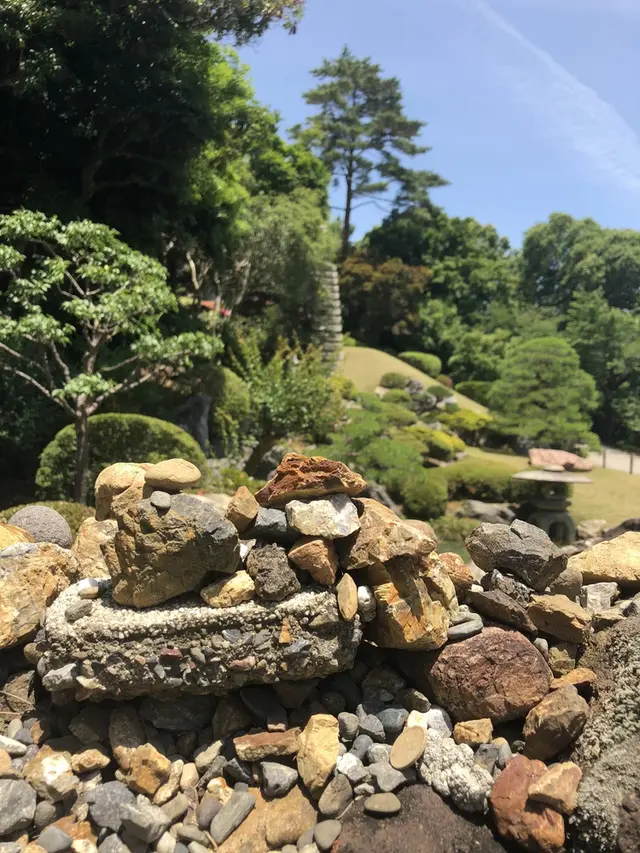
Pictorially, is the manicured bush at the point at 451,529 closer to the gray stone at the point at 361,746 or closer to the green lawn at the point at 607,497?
the green lawn at the point at 607,497

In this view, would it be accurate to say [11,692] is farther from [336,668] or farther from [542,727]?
[542,727]

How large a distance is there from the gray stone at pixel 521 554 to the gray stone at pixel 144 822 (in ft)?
5.82

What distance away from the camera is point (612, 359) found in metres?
24.4

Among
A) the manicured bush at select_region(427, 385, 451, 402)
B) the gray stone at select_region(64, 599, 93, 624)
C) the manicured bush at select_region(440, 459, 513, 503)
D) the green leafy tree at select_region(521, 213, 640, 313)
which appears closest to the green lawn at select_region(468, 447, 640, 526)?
the manicured bush at select_region(440, 459, 513, 503)

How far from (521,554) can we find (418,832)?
1.26 m

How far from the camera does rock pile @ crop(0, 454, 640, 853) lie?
2.22 meters

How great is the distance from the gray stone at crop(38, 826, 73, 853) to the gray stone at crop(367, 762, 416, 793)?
3.87 feet

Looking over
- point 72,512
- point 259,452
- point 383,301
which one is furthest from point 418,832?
point 383,301

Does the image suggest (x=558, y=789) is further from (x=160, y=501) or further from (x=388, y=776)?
(x=160, y=501)

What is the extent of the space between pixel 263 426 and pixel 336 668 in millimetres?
8456

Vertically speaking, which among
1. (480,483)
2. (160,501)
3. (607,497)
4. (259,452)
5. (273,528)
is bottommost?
(607,497)

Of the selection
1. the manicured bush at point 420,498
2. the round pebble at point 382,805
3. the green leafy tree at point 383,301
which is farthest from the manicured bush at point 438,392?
the round pebble at point 382,805

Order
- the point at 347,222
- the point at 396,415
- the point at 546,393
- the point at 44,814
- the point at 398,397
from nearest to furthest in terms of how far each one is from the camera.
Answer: the point at 44,814 → the point at 396,415 → the point at 546,393 → the point at 398,397 → the point at 347,222

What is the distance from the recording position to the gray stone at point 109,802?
2.21 metres
